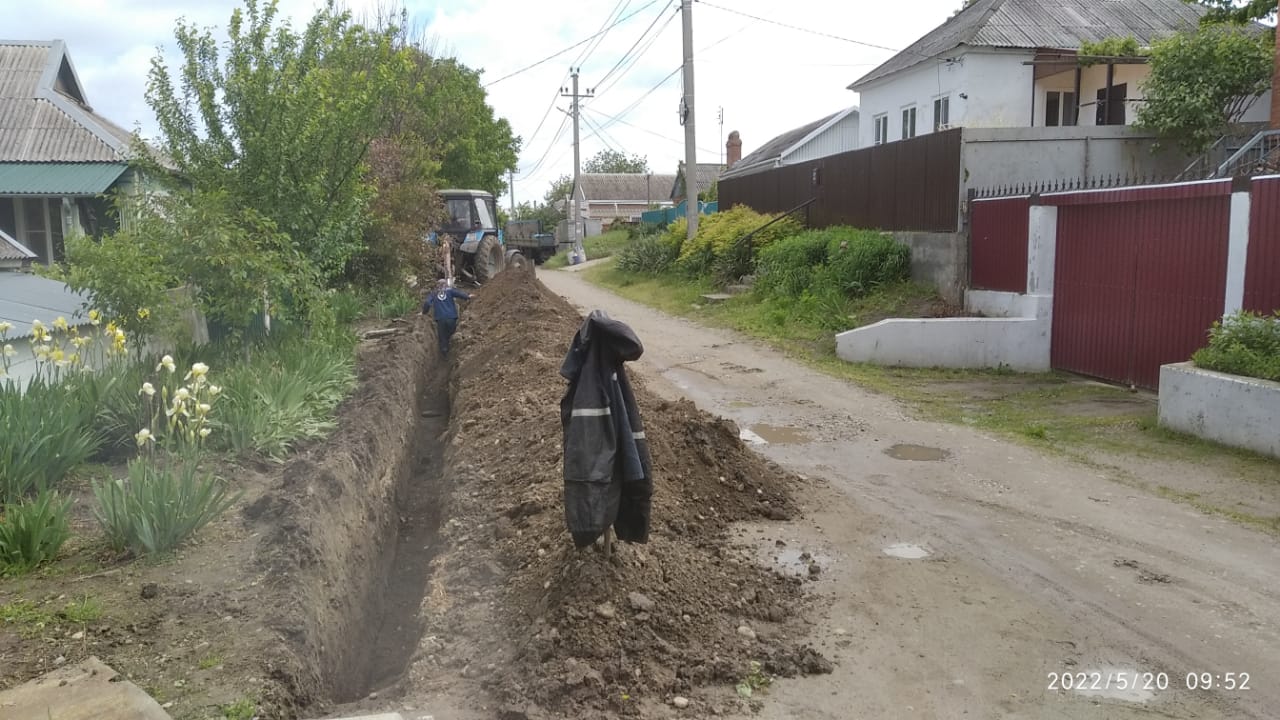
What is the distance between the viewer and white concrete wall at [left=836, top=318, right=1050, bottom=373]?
40.4 feet

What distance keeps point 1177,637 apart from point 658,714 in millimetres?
2593

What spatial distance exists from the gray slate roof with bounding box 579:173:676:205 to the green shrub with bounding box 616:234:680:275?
164 feet

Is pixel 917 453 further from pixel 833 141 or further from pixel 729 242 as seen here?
pixel 833 141

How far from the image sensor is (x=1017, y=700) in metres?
3.96

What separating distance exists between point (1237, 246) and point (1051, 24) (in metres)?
15.8

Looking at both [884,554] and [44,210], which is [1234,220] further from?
[44,210]

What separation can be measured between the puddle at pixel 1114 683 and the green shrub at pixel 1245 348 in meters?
4.68

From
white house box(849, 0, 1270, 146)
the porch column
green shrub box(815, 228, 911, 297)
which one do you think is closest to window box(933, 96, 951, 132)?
white house box(849, 0, 1270, 146)

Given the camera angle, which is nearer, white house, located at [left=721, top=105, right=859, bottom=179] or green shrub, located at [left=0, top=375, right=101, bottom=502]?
green shrub, located at [left=0, top=375, right=101, bottom=502]

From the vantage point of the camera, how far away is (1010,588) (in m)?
5.21

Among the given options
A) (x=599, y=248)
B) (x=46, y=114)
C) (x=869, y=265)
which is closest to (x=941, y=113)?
(x=869, y=265)

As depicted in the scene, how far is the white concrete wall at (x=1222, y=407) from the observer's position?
24.8ft

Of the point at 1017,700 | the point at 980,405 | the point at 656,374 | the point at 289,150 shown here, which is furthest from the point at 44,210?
the point at 1017,700

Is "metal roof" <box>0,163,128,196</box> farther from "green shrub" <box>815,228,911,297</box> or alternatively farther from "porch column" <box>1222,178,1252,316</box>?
"porch column" <box>1222,178,1252,316</box>
